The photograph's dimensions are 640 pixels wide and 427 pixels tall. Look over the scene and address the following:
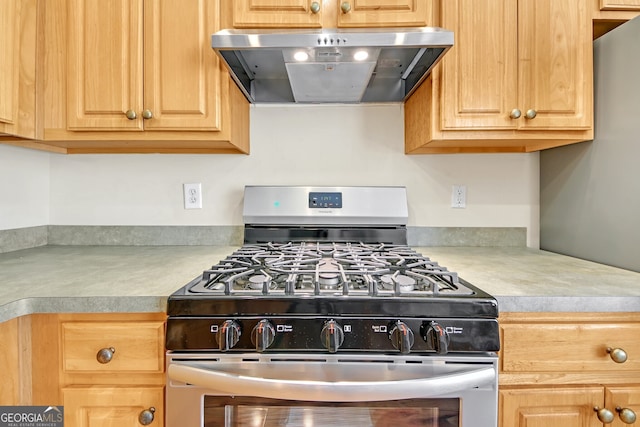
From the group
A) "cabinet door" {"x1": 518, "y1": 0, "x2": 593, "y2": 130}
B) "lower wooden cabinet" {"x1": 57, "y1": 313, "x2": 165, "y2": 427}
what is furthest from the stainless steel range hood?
"lower wooden cabinet" {"x1": 57, "y1": 313, "x2": 165, "y2": 427}

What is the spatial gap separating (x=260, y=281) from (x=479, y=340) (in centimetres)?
55

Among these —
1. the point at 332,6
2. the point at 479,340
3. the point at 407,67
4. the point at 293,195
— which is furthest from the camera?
the point at 293,195

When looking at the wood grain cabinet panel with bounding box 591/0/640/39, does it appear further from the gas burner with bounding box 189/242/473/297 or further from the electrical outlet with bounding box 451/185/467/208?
the gas burner with bounding box 189/242/473/297

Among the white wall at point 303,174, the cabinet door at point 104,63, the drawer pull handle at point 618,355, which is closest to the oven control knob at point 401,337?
the drawer pull handle at point 618,355

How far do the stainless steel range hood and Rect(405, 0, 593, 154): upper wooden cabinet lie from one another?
0.15 m

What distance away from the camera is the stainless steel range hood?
107 centimetres

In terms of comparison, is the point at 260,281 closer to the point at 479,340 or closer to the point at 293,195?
the point at 479,340

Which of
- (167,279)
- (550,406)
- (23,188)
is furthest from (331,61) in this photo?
(23,188)

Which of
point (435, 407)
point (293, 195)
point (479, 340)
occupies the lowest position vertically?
point (435, 407)

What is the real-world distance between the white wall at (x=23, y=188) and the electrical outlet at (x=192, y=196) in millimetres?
649

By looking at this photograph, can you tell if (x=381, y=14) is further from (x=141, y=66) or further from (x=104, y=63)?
(x=104, y=63)

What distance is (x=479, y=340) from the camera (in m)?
0.80

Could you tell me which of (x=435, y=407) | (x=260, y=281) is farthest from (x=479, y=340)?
(x=260, y=281)

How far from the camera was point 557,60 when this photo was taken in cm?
124
